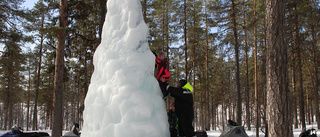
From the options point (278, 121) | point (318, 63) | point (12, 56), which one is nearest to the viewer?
point (278, 121)

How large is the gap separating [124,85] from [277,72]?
4171 millimetres

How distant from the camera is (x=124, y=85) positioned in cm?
245

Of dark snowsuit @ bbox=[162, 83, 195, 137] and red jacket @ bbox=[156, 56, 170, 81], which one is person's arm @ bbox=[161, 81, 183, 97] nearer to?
dark snowsuit @ bbox=[162, 83, 195, 137]

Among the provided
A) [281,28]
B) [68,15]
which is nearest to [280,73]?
[281,28]

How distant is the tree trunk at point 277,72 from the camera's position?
16.1 ft

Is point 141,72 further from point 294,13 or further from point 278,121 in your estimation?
point 294,13

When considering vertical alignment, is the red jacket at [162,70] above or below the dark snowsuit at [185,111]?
above

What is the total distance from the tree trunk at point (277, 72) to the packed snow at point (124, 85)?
364cm

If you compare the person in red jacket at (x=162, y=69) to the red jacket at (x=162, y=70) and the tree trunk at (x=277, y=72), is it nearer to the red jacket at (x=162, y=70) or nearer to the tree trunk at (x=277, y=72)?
the red jacket at (x=162, y=70)

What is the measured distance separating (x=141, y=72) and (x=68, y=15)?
8396mm

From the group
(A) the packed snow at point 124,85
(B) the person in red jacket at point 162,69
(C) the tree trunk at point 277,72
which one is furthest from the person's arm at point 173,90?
(C) the tree trunk at point 277,72

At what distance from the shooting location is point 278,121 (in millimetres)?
4914

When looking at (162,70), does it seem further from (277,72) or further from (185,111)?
(277,72)

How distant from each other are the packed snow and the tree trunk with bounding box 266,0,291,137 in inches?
143
